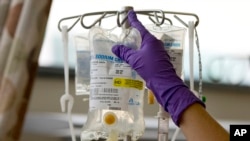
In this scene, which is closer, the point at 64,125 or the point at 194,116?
the point at 194,116

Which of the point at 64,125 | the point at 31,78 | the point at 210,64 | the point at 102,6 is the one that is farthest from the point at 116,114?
the point at 210,64

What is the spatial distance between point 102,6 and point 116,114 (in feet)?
3.22

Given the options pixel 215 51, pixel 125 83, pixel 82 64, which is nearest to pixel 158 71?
pixel 125 83

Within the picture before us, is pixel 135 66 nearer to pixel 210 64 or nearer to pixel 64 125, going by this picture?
pixel 64 125

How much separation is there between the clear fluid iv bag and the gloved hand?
34mm

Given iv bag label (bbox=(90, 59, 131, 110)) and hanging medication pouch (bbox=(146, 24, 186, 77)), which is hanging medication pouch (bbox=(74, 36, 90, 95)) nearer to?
iv bag label (bbox=(90, 59, 131, 110))

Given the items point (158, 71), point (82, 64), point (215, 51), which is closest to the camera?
point (158, 71)

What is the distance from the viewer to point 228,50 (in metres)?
2.29

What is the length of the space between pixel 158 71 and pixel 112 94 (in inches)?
5.2

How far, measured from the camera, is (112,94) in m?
1.14

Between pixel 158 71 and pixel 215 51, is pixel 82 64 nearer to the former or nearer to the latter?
pixel 158 71

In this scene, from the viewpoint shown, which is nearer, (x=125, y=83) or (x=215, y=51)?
(x=125, y=83)

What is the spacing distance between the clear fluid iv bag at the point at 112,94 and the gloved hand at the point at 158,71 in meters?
0.03

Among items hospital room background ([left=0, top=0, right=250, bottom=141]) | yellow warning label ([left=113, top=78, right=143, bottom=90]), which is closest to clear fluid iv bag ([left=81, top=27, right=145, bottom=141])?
yellow warning label ([left=113, top=78, right=143, bottom=90])
